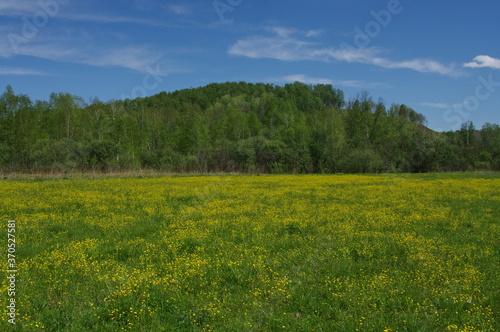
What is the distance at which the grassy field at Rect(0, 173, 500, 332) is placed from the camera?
588 cm

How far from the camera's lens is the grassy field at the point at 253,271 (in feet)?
19.3

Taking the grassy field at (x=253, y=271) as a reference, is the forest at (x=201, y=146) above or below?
above

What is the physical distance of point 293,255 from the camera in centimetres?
905

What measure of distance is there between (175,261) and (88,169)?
153 feet

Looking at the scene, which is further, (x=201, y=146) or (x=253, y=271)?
(x=201, y=146)

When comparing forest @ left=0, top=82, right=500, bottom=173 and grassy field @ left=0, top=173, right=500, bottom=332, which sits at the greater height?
forest @ left=0, top=82, right=500, bottom=173

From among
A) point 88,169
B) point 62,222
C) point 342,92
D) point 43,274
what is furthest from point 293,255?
point 342,92

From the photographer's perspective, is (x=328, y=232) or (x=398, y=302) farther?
(x=328, y=232)

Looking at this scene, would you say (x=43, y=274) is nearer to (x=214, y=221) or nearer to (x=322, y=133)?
(x=214, y=221)

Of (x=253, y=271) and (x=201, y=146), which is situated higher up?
(x=201, y=146)

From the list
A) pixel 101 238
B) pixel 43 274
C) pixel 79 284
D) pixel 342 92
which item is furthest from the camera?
pixel 342 92

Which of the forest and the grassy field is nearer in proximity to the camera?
the grassy field

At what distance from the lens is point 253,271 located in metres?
8.03

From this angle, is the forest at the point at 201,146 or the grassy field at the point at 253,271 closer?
the grassy field at the point at 253,271
